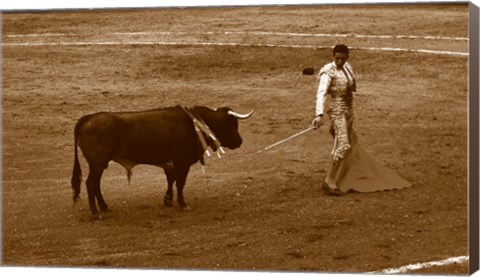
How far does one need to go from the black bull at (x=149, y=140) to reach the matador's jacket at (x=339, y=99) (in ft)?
1.87

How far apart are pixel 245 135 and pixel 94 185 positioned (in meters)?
1.09

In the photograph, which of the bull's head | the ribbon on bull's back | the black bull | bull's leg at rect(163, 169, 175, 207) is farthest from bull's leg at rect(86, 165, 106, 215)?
the bull's head

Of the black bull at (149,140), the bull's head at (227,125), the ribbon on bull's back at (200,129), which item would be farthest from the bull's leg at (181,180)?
the bull's head at (227,125)

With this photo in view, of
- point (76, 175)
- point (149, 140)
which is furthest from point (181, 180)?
point (76, 175)

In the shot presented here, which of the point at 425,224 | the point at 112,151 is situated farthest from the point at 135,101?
the point at 425,224

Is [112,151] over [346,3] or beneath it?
beneath

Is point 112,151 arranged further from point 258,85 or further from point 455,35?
point 455,35

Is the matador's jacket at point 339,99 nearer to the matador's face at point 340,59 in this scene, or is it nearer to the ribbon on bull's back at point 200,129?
the matador's face at point 340,59

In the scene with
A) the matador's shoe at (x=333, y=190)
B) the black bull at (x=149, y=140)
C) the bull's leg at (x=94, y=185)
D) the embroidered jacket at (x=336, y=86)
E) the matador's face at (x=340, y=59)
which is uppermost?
the matador's face at (x=340, y=59)

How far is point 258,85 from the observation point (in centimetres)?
851

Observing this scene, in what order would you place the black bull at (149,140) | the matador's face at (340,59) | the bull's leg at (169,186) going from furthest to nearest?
the bull's leg at (169,186) < the black bull at (149,140) < the matador's face at (340,59)

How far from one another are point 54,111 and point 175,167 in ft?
3.43

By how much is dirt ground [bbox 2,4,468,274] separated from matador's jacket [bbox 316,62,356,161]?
9cm

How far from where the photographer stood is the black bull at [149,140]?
27.1 feet
